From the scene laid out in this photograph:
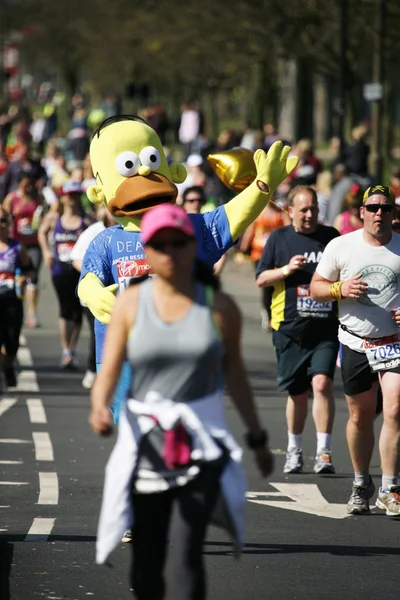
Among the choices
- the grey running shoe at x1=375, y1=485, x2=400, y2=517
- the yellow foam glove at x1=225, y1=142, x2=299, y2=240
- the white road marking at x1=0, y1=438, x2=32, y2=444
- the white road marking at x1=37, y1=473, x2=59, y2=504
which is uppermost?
the yellow foam glove at x1=225, y1=142, x2=299, y2=240

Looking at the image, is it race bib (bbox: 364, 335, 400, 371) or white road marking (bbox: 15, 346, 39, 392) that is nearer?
race bib (bbox: 364, 335, 400, 371)

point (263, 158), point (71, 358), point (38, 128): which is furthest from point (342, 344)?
point (38, 128)

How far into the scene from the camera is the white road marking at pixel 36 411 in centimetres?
1266

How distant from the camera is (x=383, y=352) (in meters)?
8.74

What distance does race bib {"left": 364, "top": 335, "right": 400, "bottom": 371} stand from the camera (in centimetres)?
871

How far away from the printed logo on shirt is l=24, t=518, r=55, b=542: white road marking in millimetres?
2164

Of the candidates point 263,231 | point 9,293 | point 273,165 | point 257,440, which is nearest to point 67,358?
point 9,293

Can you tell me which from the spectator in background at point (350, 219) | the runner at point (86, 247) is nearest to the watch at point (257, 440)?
the runner at point (86, 247)

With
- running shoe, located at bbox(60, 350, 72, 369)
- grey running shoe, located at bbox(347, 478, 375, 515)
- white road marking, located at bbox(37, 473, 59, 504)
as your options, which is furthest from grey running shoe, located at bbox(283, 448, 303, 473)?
running shoe, located at bbox(60, 350, 72, 369)

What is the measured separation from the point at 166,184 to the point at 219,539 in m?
1.93

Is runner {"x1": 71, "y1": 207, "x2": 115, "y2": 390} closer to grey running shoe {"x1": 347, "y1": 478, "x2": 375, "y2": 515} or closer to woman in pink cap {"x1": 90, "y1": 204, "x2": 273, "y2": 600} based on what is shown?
grey running shoe {"x1": 347, "y1": 478, "x2": 375, "y2": 515}

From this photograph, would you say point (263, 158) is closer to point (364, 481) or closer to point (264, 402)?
point (364, 481)

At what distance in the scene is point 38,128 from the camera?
47.5 metres

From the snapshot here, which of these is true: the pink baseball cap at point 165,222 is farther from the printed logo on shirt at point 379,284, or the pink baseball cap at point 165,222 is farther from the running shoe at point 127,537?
the printed logo on shirt at point 379,284
